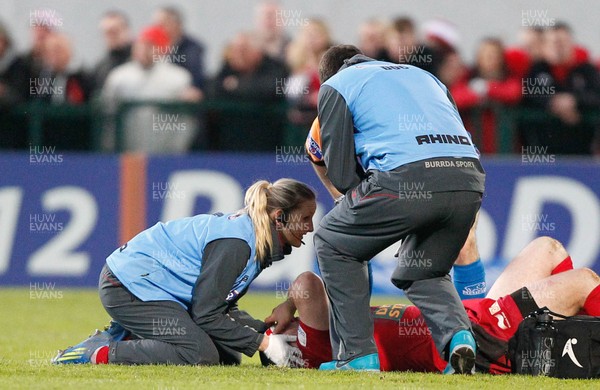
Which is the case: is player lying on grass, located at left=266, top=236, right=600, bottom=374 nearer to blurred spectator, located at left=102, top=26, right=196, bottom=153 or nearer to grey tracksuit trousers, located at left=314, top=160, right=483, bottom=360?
grey tracksuit trousers, located at left=314, top=160, right=483, bottom=360

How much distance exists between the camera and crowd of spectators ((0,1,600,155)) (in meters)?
12.7

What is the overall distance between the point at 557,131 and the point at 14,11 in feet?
20.6

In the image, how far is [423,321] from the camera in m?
6.84

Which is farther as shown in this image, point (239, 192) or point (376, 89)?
point (239, 192)

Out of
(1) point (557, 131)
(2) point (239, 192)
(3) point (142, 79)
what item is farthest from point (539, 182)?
(3) point (142, 79)

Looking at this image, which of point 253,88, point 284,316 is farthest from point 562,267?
point 253,88

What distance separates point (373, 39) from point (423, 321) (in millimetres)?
6550

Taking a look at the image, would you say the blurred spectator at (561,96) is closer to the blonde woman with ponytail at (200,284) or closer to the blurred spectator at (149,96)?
the blurred spectator at (149,96)

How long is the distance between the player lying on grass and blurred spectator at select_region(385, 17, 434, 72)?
5.82 metres

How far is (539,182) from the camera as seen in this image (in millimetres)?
12516

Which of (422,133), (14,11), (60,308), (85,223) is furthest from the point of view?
(14,11)

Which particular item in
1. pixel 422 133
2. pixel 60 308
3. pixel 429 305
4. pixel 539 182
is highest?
pixel 422 133

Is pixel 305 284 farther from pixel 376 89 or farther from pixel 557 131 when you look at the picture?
pixel 557 131

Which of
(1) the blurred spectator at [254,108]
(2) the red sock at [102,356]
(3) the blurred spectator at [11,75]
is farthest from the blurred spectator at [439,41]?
(2) the red sock at [102,356]
